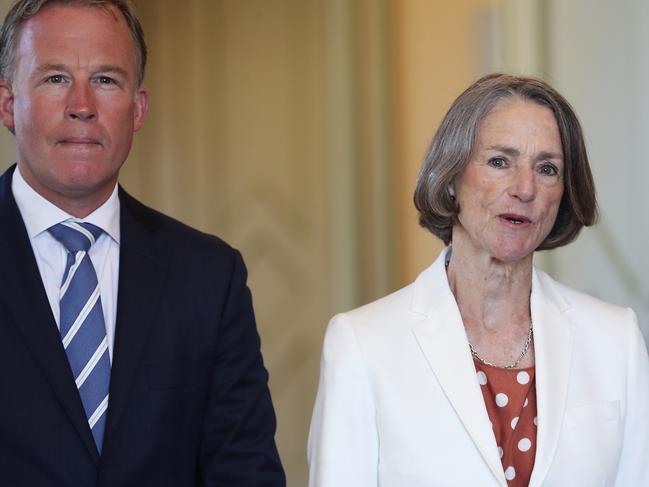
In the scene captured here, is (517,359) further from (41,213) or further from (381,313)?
(41,213)

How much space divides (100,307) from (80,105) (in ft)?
1.35

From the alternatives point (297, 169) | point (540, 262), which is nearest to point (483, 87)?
point (540, 262)

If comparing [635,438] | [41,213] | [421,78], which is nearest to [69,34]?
[41,213]

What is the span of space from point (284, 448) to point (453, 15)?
6.38 feet

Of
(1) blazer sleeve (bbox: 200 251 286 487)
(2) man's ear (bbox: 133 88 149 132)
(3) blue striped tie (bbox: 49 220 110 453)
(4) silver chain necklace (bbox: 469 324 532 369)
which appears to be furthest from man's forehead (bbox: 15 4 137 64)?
(4) silver chain necklace (bbox: 469 324 532 369)

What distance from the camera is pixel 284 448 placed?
16.9 ft

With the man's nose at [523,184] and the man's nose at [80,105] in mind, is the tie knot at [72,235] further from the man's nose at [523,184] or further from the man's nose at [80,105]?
the man's nose at [523,184]

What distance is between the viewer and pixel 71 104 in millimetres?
2445

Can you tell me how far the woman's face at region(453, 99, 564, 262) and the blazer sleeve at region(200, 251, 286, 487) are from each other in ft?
1.82

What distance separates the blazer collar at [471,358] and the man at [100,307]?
0.39m

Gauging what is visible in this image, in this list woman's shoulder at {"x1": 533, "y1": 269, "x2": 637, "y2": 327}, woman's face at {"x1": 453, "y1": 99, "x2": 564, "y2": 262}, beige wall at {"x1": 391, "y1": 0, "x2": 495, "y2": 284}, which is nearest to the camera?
woman's face at {"x1": 453, "y1": 99, "x2": 564, "y2": 262}

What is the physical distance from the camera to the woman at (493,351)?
2461 mm

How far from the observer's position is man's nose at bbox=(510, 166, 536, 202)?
2510 millimetres

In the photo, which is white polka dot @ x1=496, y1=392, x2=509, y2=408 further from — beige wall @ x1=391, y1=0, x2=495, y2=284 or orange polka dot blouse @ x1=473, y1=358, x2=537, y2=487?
beige wall @ x1=391, y1=0, x2=495, y2=284
